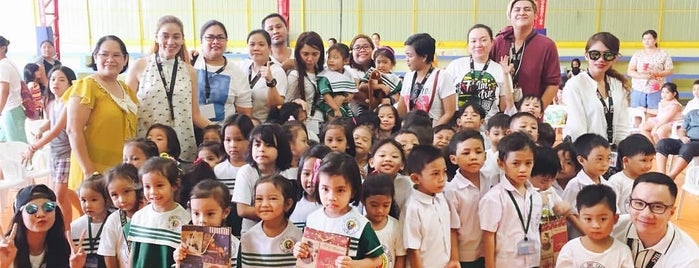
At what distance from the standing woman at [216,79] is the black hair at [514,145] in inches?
65.7

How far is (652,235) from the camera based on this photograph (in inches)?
89.7

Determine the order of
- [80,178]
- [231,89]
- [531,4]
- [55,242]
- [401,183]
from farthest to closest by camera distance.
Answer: [531,4], [231,89], [80,178], [401,183], [55,242]

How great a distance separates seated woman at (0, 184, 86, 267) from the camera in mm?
2361

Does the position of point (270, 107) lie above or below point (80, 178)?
above

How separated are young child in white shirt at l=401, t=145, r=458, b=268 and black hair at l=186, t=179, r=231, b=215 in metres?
0.79

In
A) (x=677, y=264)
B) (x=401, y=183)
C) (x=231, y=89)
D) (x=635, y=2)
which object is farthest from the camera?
(x=635, y=2)

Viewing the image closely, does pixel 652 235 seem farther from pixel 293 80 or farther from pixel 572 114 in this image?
pixel 293 80

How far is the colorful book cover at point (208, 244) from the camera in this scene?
83.4 inches

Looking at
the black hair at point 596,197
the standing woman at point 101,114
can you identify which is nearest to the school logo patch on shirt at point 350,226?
the black hair at point 596,197

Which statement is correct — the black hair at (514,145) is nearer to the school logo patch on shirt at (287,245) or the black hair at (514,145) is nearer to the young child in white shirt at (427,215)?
the young child in white shirt at (427,215)

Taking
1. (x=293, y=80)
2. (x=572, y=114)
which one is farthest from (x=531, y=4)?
(x=293, y=80)

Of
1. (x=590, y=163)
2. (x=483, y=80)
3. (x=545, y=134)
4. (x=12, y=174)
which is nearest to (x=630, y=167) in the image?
(x=590, y=163)

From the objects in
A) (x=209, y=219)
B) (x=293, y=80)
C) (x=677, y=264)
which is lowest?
(x=677, y=264)

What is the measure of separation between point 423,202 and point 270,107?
1.62 metres
